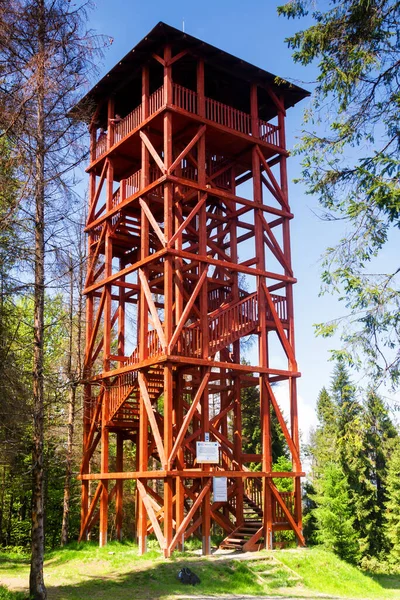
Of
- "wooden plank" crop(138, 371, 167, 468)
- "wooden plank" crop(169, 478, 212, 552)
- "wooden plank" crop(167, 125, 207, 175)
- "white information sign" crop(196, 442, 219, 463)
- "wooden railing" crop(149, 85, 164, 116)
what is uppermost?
"wooden railing" crop(149, 85, 164, 116)

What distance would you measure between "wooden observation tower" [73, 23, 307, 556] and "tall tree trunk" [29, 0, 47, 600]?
18.4ft

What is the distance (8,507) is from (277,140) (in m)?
22.1

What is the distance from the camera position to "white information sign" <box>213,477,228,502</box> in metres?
18.6

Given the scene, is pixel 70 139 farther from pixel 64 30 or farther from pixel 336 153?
pixel 336 153

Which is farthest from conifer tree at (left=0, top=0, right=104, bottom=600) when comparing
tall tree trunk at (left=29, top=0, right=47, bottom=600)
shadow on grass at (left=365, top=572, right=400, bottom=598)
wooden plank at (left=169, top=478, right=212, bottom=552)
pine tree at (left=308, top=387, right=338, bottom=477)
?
pine tree at (left=308, top=387, right=338, bottom=477)

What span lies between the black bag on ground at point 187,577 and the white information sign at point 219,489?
3.17 metres

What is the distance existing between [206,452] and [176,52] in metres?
12.9

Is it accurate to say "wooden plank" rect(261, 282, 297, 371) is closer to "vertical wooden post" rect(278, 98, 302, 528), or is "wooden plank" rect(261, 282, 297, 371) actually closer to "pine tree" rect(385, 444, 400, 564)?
"vertical wooden post" rect(278, 98, 302, 528)

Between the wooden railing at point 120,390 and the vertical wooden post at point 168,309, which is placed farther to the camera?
the wooden railing at point 120,390

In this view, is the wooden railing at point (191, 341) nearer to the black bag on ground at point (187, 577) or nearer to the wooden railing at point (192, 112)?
the black bag on ground at point (187, 577)

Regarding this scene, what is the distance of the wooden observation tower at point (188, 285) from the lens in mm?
18953

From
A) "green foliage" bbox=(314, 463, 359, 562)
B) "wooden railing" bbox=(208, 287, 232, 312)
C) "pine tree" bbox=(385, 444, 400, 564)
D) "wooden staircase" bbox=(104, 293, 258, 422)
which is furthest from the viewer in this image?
"pine tree" bbox=(385, 444, 400, 564)

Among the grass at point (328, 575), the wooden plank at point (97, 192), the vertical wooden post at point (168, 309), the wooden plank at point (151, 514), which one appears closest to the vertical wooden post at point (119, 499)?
the wooden plank at point (151, 514)

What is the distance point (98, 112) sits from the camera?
80.6 ft
